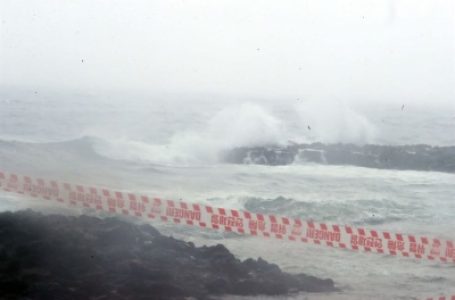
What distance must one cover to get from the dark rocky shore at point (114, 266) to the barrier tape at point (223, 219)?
0.88ft

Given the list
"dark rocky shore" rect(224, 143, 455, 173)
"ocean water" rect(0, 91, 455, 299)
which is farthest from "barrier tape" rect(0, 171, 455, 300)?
"dark rocky shore" rect(224, 143, 455, 173)

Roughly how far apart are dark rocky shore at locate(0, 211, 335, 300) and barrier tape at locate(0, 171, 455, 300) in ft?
0.88

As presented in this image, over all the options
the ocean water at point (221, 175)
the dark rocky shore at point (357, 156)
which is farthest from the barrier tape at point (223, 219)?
the dark rocky shore at point (357, 156)

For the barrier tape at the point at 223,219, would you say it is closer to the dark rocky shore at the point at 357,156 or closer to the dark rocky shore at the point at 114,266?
the dark rocky shore at the point at 114,266

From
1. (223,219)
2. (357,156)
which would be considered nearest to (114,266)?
(223,219)

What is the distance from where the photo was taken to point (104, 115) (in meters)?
7.87

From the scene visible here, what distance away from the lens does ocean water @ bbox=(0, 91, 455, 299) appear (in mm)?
7121

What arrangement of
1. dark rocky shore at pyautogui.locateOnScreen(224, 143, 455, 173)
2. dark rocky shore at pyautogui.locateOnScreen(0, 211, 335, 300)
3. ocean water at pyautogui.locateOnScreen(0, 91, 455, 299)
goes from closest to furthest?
1. dark rocky shore at pyautogui.locateOnScreen(0, 211, 335, 300)
2. ocean water at pyautogui.locateOnScreen(0, 91, 455, 299)
3. dark rocky shore at pyautogui.locateOnScreen(224, 143, 455, 173)

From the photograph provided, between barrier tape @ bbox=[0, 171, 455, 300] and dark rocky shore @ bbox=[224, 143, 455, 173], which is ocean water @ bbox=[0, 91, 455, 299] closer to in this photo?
barrier tape @ bbox=[0, 171, 455, 300]

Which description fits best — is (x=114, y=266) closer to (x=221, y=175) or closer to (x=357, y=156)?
(x=221, y=175)

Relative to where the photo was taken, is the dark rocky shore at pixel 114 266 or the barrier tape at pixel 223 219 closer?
the dark rocky shore at pixel 114 266

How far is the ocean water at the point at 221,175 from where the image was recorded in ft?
23.4

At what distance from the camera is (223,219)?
281 inches

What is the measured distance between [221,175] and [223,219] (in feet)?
3.73
